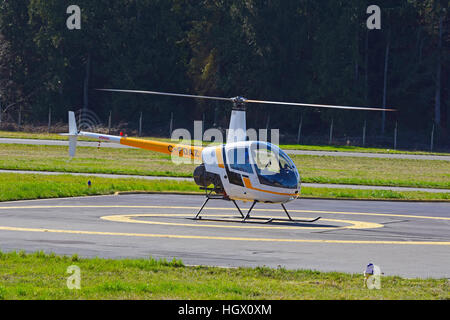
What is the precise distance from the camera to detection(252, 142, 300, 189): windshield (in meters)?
21.4

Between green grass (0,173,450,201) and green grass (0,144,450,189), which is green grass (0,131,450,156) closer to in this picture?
green grass (0,144,450,189)

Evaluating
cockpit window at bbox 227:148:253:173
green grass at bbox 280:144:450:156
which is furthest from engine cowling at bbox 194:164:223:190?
green grass at bbox 280:144:450:156

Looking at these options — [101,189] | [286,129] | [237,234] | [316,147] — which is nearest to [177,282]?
[237,234]

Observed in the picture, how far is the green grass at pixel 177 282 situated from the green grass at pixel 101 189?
12630mm

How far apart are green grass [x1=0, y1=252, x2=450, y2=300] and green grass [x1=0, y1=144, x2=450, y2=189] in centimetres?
2271

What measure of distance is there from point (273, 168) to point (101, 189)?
9824mm

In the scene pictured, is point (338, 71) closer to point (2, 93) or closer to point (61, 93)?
point (61, 93)

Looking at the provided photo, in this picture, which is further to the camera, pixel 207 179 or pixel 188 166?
pixel 188 166

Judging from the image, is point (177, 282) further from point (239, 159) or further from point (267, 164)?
point (239, 159)

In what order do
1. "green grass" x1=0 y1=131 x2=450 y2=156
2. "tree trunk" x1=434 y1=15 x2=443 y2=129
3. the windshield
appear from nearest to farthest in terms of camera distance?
the windshield
"green grass" x1=0 y1=131 x2=450 y2=156
"tree trunk" x1=434 y1=15 x2=443 y2=129

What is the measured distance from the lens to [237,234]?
63.4 ft

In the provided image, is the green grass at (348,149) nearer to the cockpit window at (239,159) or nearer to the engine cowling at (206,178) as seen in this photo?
the engine cowling at (206,178)

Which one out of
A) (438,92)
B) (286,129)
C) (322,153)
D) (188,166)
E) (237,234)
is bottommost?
(188,166)

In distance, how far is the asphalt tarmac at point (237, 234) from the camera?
15.7 metres
